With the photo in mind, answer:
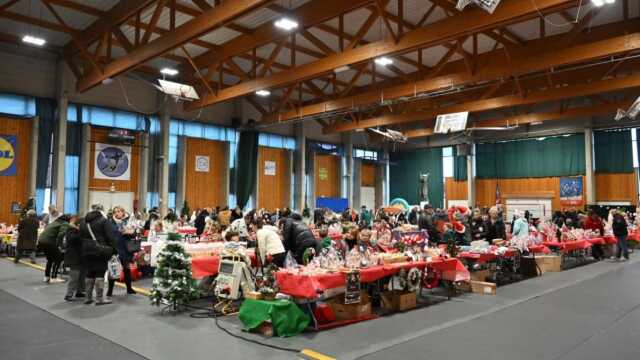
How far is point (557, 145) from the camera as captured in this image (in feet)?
62.6

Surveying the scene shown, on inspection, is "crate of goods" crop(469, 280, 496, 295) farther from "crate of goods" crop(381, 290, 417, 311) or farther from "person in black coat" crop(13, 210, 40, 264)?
"person in black coat" crop(13, 210, 40, 264)

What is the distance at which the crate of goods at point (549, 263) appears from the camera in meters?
8.93

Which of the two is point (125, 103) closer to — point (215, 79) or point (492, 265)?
point (215, 79)

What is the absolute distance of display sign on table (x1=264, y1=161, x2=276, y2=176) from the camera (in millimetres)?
18625

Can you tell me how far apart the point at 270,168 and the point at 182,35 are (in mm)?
10566

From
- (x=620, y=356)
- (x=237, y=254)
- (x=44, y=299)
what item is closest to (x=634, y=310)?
(x=620, y=356)

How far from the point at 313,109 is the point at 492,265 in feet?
26.6

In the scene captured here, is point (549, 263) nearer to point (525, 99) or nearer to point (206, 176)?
point (525, 99)

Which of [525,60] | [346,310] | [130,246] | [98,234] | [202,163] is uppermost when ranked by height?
[525,60]

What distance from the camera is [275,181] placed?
1898 centimetres

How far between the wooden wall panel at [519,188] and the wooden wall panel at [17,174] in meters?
17.8

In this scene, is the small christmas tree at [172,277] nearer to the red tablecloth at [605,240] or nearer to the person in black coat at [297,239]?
the person in black coat at [297,239]

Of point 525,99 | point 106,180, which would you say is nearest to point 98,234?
point 106,180

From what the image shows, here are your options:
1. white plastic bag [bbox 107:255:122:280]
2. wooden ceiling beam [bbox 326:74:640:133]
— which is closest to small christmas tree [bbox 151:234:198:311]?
white plastic bag [bbox 107:255:122:280]
